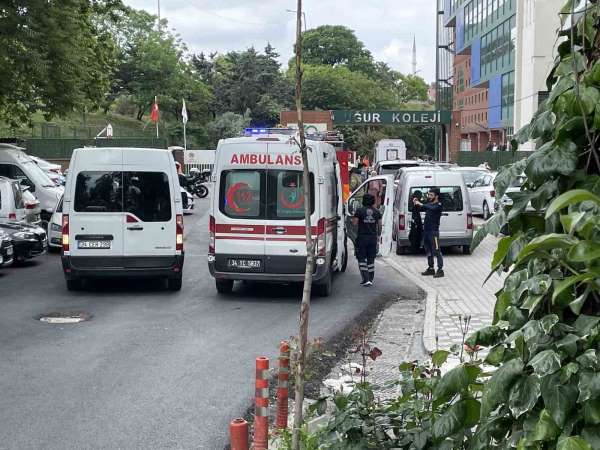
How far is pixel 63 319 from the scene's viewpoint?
41.5ft

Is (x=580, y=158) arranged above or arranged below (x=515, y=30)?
below

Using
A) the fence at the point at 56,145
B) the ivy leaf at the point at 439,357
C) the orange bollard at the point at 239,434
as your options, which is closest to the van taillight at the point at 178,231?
the orange bollard at the point at 239,434

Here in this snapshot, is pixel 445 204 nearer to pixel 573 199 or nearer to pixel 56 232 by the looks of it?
pixel 56 232

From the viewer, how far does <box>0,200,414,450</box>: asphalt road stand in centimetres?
742

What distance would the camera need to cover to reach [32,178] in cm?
2655

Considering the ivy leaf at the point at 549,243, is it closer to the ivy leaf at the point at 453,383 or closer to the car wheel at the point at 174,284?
the ivy leaf at the point at 453,383

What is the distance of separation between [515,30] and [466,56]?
27030mm

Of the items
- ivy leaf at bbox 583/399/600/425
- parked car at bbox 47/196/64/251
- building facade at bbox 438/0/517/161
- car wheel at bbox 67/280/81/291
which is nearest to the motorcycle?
building facade at bbox 438/0/517/161

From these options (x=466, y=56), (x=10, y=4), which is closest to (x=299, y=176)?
(x=10, y=4)

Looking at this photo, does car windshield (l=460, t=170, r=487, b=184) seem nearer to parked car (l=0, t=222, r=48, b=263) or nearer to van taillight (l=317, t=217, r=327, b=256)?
parked car (l=0, t=222, r=48, b=263)

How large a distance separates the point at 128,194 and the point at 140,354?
16.2 feet

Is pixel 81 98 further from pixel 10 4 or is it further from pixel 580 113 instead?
pixel 580 113

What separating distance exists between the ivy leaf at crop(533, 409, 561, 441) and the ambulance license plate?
11465 mm

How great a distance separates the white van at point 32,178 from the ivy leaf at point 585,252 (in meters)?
24.9
